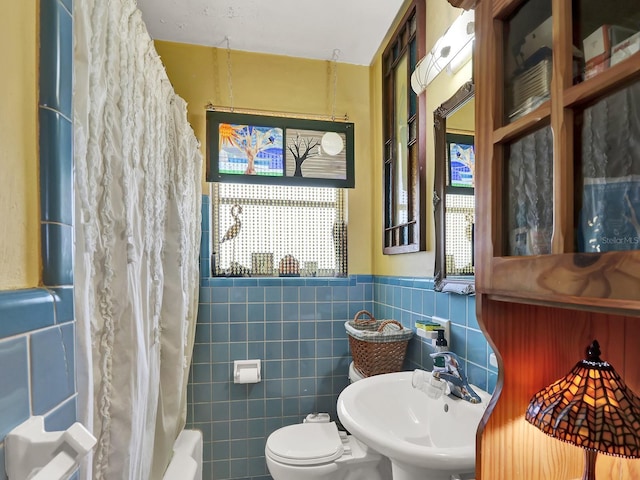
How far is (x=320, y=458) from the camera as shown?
4.61ft

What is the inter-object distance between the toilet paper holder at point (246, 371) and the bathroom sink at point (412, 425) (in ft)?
2.92

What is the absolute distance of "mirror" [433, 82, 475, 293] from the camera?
3.98ft

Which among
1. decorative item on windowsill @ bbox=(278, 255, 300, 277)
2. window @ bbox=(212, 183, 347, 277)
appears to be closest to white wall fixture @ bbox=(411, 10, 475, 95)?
window @ bbox=(212, 183, 347, 277)

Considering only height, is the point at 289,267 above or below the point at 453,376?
above

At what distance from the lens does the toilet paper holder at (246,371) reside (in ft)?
6.39

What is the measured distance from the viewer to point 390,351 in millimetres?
1580

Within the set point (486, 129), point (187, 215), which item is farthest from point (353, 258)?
Answer: point (486, 129)

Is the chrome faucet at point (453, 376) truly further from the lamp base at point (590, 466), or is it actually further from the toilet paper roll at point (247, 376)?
the toilet paper roll at point (247, 376)

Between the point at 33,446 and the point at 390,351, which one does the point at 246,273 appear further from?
the point at 33,446

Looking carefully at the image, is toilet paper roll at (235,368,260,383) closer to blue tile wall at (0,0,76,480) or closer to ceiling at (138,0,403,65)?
blue tile wall at (0,0,76,480)

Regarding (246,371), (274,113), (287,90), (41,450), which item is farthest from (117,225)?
(287,90)

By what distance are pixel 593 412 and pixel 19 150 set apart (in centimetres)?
95

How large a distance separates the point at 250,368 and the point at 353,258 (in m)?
0.92

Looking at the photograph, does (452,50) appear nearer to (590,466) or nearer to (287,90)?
(287,90)
